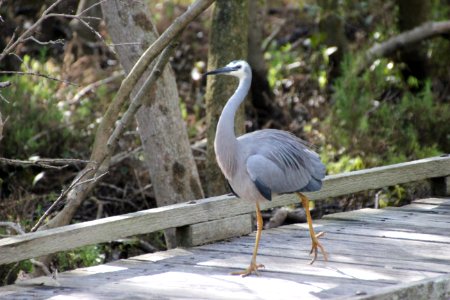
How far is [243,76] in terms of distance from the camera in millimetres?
5848

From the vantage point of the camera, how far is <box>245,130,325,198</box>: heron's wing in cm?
570

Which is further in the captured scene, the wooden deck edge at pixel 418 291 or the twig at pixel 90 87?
the twig at pixel 90 87

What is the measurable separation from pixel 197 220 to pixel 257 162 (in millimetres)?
959

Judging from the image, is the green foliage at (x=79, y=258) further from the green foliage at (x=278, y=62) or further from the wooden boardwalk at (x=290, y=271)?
the green foliage at (x=278, y=62)

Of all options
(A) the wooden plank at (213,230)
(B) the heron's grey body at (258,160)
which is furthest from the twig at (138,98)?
(B) the heron's grey body at (258,160)

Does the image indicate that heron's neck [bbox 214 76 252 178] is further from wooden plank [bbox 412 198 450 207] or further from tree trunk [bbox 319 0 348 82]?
tree trunk [bbox 319 0 348 82]

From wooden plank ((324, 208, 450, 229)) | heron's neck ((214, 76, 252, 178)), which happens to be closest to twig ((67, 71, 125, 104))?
wooden plank ((324, 208, 450, 229))

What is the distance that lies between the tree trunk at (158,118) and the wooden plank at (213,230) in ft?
4.10

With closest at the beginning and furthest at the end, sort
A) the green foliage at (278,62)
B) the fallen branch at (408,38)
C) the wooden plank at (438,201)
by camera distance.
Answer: the wooden plank at (438,201) → the fallen branch at (408,38) → the green foliage at (278,62)

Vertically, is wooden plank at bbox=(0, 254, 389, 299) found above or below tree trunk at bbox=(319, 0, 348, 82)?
below

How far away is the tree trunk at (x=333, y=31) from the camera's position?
43.6 ft

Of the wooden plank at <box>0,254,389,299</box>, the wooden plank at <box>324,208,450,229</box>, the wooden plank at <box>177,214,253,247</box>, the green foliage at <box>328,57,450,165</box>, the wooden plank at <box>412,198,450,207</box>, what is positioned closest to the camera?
the wooden plank at <box>0,254,389,299</box>

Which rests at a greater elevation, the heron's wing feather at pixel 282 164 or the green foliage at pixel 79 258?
the heron's wing feather at pixel 282 164

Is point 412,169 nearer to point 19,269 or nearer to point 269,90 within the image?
point 19,269
